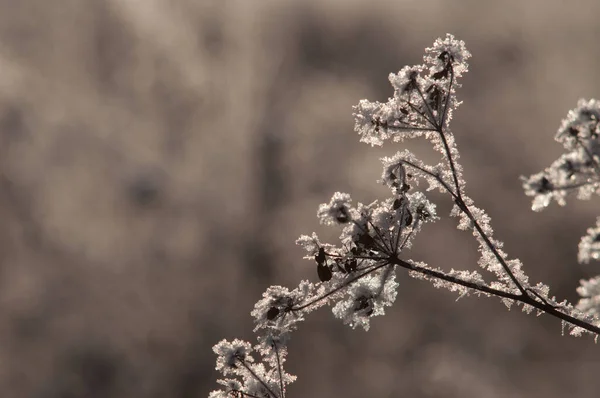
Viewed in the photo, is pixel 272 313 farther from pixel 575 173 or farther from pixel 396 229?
pixel 575 173

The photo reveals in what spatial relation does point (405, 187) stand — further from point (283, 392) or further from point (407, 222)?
point (283, 392)

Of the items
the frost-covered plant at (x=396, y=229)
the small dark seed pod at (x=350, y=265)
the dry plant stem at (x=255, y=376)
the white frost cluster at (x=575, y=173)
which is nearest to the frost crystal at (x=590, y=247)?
the white frost cluster at (x=575, y=173)

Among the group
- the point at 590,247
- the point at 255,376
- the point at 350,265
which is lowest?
the point at 590,247

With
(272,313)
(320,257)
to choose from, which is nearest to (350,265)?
(320,257)

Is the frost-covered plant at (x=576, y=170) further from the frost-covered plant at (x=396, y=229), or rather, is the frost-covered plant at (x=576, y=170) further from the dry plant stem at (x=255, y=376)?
the dry plant stem at (x=255, y=376)

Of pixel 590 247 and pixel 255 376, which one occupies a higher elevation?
pixel 255 376

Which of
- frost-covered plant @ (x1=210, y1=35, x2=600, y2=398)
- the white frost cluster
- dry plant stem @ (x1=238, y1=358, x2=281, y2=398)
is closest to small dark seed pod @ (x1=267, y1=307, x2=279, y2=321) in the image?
frost-covered plant @ (x1=210, y1=35, x2=600, y2=398)

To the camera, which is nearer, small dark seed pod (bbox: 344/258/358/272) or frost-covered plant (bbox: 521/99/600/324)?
frost-covered plant (bbox: 521/99/600/324)

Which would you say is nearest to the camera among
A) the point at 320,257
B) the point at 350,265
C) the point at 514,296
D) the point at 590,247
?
the point at 590,247

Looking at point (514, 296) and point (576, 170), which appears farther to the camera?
point (514, 296)

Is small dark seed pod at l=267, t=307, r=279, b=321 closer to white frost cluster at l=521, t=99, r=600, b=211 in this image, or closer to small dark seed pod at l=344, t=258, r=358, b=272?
small dark seed pod at l=344, t=258, r=358, b=272

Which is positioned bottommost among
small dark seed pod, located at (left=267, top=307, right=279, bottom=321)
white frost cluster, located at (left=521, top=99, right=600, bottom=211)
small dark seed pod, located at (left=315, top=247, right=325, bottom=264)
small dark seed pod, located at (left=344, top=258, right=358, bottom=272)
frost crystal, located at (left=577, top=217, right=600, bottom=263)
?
frost crystal, located at (left=577, top=217, right=600, bottom=263)
